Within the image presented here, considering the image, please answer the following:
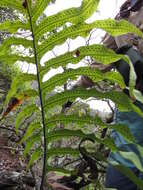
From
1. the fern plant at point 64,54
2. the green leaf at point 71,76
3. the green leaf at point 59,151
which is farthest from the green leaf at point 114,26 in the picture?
the green leaf at point 59,151

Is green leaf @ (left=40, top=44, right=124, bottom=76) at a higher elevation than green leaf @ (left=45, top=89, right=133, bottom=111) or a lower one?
higher

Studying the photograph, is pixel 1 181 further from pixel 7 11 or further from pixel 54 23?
pixel 7 11

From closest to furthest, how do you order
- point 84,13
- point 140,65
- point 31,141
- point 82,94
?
point 84,13 < point 82,94 < point 31,141 < point 140,65

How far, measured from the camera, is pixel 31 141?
1.09 meters

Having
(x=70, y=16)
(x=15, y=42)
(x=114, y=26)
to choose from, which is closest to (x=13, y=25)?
(x=15, y=42)

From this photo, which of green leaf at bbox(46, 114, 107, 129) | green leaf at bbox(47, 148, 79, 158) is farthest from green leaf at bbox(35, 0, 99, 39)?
green leaf at bbox(47, 148, 79, 158)

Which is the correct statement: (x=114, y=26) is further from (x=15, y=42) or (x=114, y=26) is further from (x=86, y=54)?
(x=15, y=42)

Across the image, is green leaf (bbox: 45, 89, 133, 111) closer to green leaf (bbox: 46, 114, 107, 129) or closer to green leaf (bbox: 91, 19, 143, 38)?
green leaf (bbox: 46, 114, 107, 129)

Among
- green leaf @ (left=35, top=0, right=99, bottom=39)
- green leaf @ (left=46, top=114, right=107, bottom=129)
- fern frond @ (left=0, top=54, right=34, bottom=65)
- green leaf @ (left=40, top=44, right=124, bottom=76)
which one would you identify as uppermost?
green leaf @ (left=35, top=0, right=99, bottom=39)

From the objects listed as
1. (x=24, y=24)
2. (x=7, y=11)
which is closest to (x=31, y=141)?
(x=24, y=24)

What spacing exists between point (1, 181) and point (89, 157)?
1.53 ft

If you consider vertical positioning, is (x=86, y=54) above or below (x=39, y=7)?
below

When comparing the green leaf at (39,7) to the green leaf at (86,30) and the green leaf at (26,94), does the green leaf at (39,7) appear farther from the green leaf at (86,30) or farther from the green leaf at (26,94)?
the green leaf at (26,94)

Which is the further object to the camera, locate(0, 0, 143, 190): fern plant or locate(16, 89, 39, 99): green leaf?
locate(16, 89, 39, 99): green leaf
